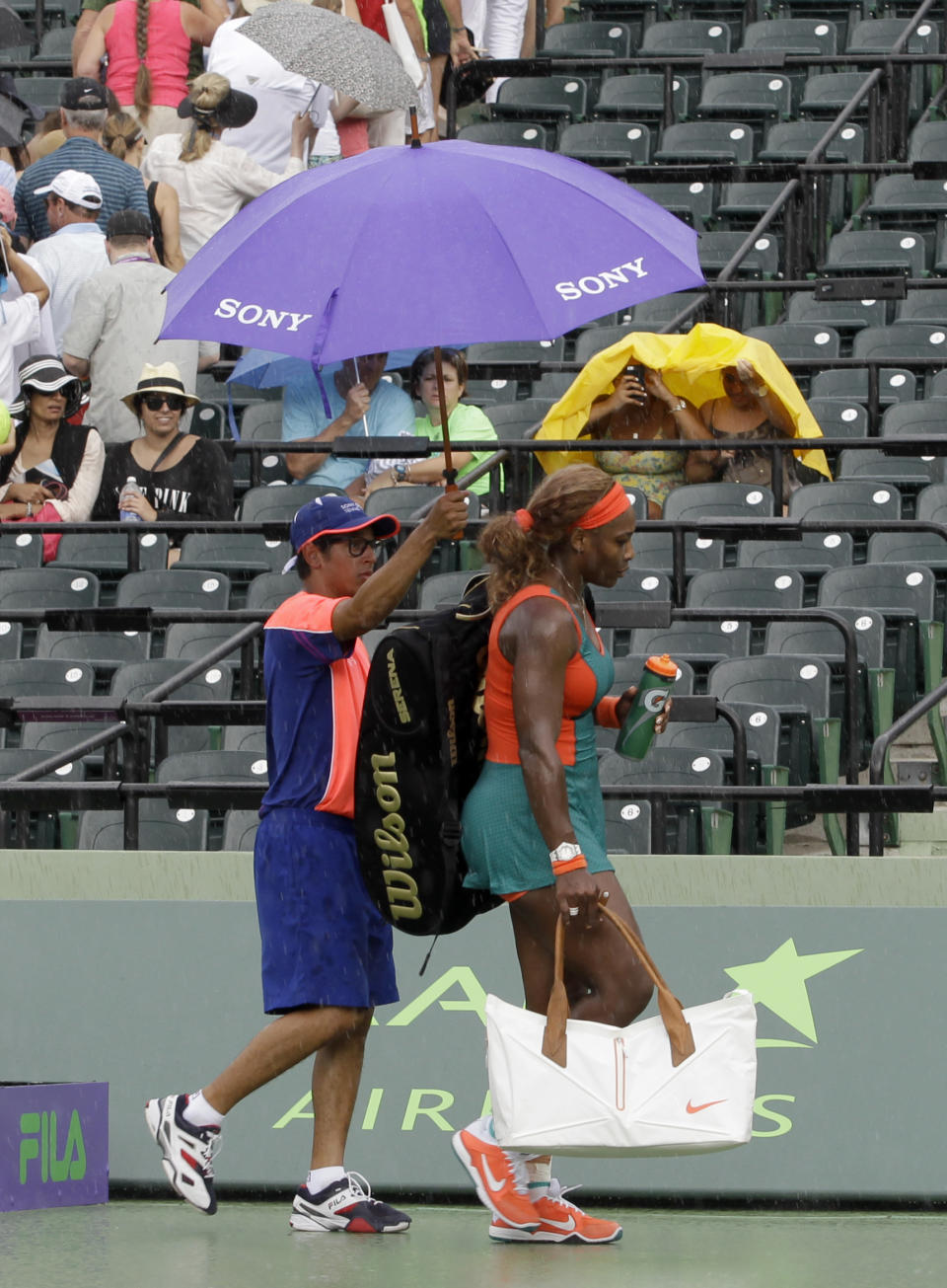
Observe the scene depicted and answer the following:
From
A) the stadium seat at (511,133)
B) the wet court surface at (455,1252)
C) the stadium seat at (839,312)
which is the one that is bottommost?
the wet court surface at (455,1252)

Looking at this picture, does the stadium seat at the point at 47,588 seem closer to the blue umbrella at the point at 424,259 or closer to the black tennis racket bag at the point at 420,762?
the blue umbrella at the point at 424,259

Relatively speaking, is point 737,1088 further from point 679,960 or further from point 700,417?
point 700,417

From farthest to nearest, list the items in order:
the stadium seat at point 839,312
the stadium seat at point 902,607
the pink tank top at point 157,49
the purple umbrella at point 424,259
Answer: the pink tank top at point 157,49 → the stadium seat at point 839,312 → the stadium seat at point 902,607 → the purple umbrella at point 424,259

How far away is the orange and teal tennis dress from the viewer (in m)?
4.84

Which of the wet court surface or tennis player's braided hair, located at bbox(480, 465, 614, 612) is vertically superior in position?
tennis player's braided hair, located at bbox(480, 465, 614, 612)

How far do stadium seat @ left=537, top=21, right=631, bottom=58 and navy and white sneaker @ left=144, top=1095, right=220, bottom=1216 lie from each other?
39.2ft

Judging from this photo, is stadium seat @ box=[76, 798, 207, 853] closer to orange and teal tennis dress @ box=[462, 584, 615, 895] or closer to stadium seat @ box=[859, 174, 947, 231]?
orange and teal tennis dress @ box=[462, 584, 615, 895]

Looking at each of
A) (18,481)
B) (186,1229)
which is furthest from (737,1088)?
(18,481)

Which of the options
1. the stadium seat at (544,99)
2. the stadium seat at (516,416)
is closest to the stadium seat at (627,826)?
the stadium seat at (516,416)

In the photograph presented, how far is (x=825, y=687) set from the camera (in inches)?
322

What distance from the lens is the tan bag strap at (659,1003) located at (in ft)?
15.5

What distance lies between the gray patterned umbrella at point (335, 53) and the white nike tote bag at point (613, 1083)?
6.64 ft

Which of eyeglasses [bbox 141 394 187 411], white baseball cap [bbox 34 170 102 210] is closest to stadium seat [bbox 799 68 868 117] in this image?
white baseball cap [bbox 34 170 102 210]

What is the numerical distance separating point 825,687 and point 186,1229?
377 cm
